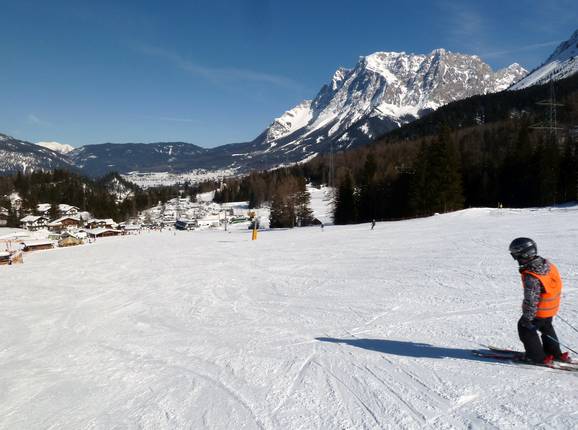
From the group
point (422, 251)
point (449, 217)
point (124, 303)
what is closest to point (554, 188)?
point (449, 217)

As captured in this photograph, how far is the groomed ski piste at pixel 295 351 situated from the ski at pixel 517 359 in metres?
0.10

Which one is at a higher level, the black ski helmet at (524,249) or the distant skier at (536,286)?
the black ski helmet at (524,249)

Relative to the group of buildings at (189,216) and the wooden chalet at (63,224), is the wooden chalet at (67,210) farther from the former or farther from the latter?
the group of buildings at (189,216)

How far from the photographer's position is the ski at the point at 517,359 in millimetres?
5052

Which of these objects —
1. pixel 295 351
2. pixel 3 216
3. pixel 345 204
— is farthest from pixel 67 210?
pixel 295 351

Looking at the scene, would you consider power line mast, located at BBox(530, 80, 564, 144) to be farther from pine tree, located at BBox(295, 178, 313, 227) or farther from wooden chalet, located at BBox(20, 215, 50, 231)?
wooden chalet, located at BBox(20, 215, 50, 231)

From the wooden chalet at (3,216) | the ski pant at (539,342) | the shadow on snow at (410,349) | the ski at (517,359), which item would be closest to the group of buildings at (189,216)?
the wooden chalet at (3,216)

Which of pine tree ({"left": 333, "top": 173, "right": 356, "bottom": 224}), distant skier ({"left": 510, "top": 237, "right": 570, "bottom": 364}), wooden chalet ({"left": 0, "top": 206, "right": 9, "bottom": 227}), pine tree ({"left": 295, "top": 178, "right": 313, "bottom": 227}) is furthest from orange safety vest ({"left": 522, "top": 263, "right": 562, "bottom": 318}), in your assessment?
wooden chalet ({"left": 0, "top": 206, "right": 9, "bottom": 227})

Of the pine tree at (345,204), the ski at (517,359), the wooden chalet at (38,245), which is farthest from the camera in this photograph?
the pine tree at (345,204)

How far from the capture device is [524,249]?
15.7ft

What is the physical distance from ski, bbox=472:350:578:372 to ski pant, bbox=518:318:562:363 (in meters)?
0.13

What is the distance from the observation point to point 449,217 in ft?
114

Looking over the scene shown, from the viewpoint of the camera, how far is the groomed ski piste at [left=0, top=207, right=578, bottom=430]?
479 cm

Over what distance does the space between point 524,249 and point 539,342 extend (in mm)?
1494
